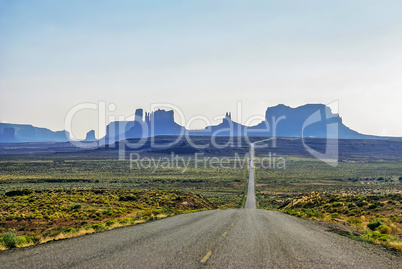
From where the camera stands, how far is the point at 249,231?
523 inches

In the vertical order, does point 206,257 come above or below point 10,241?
above

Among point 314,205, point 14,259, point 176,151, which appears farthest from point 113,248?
point 176,151

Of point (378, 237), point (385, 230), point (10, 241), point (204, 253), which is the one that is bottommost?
point (385, 230)

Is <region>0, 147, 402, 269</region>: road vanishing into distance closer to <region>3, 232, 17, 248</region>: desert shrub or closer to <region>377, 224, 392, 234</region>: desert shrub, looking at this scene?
<region>3, 232, 17, 248</region>: desert shrub

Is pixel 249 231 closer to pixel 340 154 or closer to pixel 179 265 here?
pixel 179 265

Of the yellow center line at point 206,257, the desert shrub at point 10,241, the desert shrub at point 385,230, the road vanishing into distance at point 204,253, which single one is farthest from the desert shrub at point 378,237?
the desert shrub at point 10,241

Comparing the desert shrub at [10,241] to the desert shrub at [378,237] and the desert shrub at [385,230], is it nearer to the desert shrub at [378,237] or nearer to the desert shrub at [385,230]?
the desert shrub at [378,237]

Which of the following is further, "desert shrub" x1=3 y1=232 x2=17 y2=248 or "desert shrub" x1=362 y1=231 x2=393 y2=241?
"desert shrub" x1=362 y1=231 x2=393 y2=241

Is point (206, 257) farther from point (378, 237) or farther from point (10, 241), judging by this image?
point (378, 237)

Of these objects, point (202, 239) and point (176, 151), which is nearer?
point (202, 239)

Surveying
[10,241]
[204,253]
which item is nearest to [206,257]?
[204,253]

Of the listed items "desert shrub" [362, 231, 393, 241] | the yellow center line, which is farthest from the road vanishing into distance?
"desert shrub" [362, 231, 393, 241]

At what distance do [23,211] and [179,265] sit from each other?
2346 centimetres

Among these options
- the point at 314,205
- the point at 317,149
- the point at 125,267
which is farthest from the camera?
the point at 317,149
